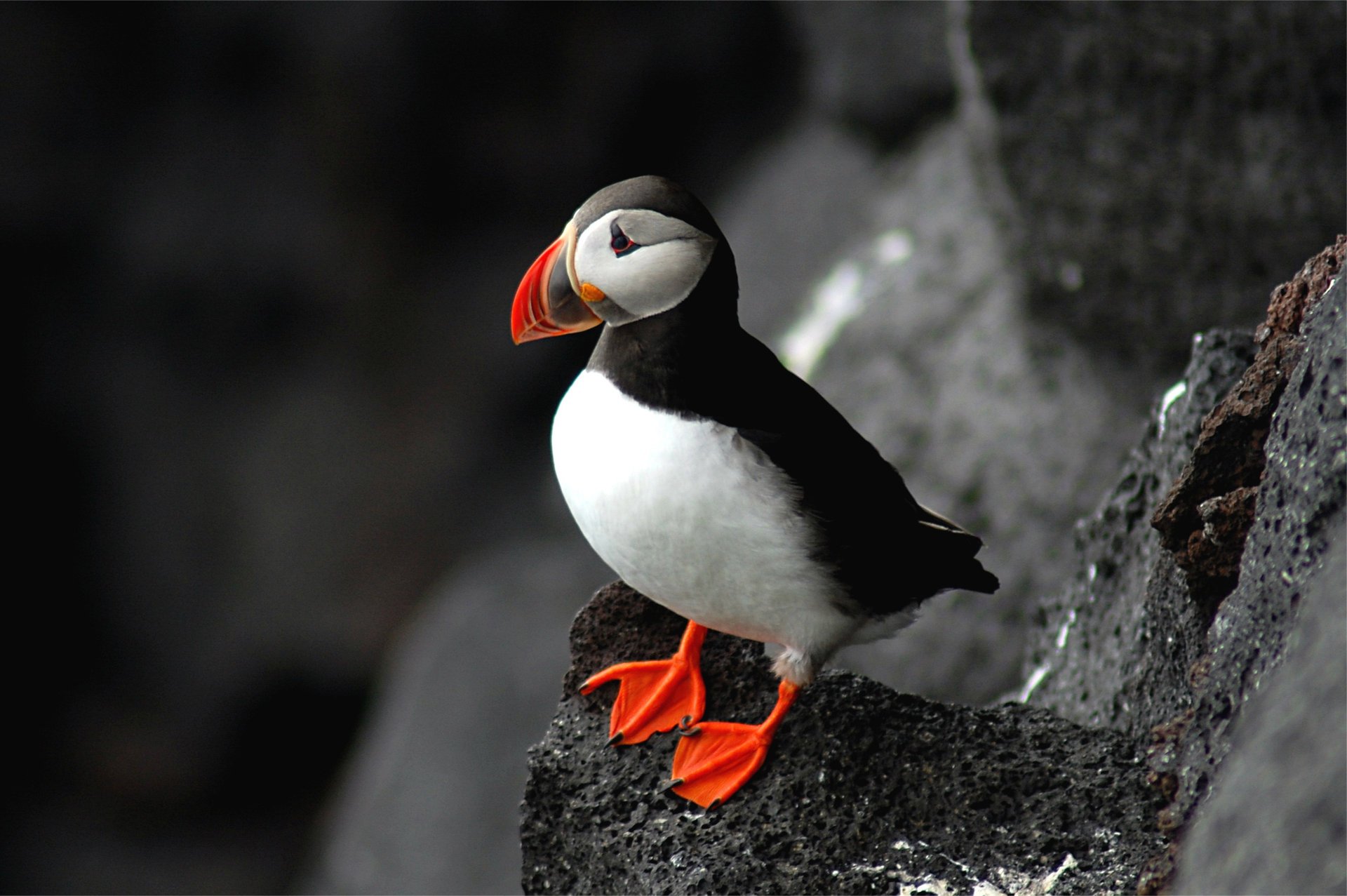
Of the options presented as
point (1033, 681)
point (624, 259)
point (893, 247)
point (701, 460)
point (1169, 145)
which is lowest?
point (701, 460)

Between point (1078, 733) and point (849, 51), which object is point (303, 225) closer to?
point (849, 51)

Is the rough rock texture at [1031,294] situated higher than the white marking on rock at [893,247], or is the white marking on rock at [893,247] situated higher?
the white marking on rock at [893,247]

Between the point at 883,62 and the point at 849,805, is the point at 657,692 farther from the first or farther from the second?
the point at 883,62

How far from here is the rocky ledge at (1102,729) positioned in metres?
1.60

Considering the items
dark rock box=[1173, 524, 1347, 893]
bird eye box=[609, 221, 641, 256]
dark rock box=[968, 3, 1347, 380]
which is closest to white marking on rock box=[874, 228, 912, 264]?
dark rock box=[968, 3, 1347, 380]

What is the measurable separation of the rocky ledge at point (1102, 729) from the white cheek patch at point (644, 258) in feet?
2.47

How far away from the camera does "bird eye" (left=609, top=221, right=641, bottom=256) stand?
2.10 m

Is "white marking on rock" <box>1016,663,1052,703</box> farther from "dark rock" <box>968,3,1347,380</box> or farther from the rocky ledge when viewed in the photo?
"dark rock" <box>968,3,1347,380</box>

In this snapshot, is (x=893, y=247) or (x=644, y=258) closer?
(x=644, y=258)

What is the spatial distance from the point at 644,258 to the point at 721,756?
85 cm

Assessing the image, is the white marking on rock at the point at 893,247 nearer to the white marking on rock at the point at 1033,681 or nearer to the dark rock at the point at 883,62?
the dark rock at the point at 883,62

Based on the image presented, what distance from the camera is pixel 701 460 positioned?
2113mm

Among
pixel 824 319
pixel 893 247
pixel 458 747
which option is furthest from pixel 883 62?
pixel 458 747

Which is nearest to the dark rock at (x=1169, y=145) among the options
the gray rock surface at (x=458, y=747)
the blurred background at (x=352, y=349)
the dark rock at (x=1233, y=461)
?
the blurred background at (x=352, y=349)
